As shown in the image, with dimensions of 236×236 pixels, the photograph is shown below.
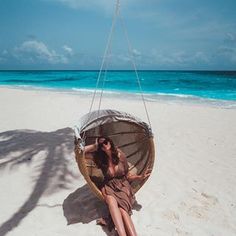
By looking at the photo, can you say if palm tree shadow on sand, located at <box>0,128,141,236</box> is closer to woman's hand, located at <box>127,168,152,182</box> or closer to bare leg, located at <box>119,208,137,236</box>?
bare leg, located at <box>119,208,137,236</box>

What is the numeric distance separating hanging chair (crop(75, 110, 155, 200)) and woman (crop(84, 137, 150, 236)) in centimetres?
15

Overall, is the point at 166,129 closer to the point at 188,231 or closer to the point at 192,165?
the point at 192,165

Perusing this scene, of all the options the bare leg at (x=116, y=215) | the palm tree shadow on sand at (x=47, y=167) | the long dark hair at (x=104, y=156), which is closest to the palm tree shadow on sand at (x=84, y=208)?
the palm tree shadow on sand at (x=47, y=167)

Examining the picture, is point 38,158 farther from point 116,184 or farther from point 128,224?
point 128,224

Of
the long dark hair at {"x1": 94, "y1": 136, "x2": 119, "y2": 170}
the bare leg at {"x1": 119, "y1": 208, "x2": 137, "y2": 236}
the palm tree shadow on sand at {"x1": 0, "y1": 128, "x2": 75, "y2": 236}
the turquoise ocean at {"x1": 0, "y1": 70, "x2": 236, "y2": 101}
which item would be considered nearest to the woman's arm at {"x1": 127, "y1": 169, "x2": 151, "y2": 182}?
the long dark hair at {"x1": 94, "y1": 136, "x2": 119, "y2": 170}

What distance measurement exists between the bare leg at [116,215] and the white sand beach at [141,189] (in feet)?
1.07

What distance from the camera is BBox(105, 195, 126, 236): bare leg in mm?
3399

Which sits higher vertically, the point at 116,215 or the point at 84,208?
the point at 116,215

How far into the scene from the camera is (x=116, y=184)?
3.91 metres

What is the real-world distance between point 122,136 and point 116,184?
4.41ft

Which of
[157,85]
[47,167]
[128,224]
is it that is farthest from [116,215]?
[157,85]

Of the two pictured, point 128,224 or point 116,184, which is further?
point 116,184

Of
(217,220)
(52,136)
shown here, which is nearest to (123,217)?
(217,220)

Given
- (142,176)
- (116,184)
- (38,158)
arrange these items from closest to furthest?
(116,184)
(142,176)
(38,158)
